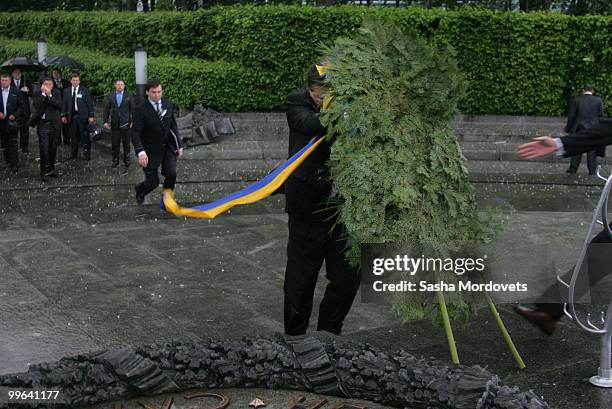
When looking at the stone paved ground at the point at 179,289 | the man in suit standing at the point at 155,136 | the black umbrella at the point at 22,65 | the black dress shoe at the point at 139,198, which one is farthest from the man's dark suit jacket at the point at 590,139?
the black umbrella at the point at 22,65

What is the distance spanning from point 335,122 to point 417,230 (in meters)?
0.92

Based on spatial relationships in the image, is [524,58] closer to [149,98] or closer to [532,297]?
[149,98]

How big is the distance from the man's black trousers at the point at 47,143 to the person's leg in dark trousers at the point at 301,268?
9112mm

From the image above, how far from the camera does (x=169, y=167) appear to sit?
1144 cm

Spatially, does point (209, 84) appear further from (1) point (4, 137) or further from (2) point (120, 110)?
(1) point (4, 137)

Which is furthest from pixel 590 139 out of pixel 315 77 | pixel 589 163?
pixel 589 163

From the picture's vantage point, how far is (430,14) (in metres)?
18.2

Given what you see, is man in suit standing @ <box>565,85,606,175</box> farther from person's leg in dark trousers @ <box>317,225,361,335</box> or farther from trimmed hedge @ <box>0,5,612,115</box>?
person's leg in dark trousers @ <box>317,225,361,335</box>

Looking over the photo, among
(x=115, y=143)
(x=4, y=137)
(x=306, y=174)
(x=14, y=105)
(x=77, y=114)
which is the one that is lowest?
(x=115, y=143)

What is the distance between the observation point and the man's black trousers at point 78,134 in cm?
1638

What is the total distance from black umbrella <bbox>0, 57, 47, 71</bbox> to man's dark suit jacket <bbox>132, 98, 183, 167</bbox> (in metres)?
9.46

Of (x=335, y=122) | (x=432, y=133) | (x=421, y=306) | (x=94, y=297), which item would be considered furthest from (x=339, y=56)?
(x=94, y=297)

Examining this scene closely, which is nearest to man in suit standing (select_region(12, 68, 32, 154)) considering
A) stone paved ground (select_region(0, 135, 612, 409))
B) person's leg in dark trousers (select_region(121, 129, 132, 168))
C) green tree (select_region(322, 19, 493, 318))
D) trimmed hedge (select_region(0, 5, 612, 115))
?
person's leg in dark trousers (select_region(121, 129, 132, 168))

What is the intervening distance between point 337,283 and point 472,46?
43.4ft
